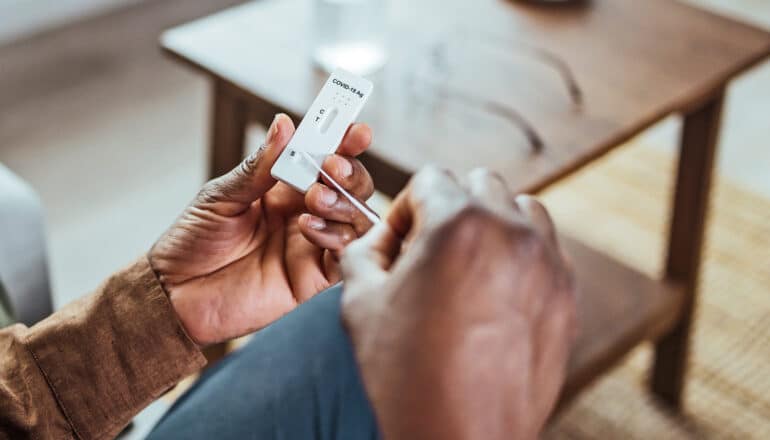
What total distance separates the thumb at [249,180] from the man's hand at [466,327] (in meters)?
0.24

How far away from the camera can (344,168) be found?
793 mm

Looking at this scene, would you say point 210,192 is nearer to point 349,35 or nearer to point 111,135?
point 349,35

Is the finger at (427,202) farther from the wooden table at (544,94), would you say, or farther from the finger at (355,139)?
the wooden table at (544,94)

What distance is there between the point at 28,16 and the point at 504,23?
1.46 metres

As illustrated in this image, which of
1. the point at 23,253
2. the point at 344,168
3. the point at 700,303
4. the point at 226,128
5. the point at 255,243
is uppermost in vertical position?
the point at 344,168

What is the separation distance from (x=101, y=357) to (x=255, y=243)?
0.16m

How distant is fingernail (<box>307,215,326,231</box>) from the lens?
2.63ft

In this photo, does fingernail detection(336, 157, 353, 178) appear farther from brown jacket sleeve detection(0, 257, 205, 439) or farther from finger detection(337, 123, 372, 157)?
brown jacket sleeve detection(0, 257, 205, 439)

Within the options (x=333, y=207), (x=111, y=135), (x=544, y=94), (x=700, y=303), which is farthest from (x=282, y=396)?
(x=111, y=135)

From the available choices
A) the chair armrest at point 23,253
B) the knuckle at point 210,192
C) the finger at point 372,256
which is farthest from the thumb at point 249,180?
the chair armrest at point 23,253

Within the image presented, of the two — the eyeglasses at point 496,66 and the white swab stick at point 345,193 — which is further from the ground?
the white swab stick at point 345,193

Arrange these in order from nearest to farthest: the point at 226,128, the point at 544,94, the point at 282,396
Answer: the point at 282,396, the point at 544,94, the point at 226,128

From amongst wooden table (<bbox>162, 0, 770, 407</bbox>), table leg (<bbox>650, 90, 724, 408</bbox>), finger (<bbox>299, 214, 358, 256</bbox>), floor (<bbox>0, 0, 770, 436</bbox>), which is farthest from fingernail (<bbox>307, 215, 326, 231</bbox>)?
floor (<bbox>0, 0, 770, 436</bbox>)

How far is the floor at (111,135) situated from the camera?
76.9 inches
